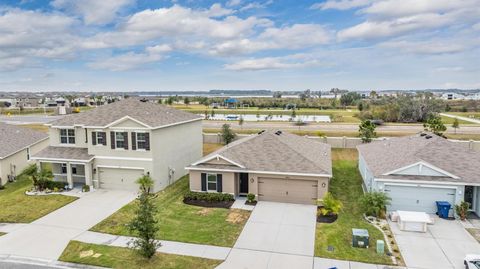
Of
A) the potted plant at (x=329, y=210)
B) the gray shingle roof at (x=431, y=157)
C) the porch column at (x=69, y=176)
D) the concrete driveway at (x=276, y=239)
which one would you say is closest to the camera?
the concrete driveway at (x=276, y=239)

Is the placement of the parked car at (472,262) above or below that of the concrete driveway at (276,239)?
above

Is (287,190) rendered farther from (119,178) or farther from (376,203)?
(119,178)

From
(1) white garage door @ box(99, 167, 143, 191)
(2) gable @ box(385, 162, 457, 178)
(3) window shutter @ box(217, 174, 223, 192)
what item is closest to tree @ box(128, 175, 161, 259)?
(3) window shutter @ box(217, 174, 223, 192)

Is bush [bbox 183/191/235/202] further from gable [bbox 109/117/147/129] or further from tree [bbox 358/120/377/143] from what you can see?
tree [bbox 358/120/377/143]

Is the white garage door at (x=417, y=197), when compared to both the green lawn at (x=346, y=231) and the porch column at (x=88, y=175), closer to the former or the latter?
the green lawn at (x=346, y=231)

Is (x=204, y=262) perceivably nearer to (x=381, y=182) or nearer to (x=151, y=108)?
(x=381, y=182)

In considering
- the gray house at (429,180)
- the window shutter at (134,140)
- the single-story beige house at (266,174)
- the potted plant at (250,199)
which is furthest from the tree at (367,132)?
the window shutter at (134,140)

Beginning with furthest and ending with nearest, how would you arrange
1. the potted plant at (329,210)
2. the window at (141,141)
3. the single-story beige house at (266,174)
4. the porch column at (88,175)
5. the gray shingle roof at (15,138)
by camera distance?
the gray shingle roof at (15,138)
the porch column at (88,175)
the window at (141,141)
the single-story beige house at (266,174)
the potted plant at (329,210)
